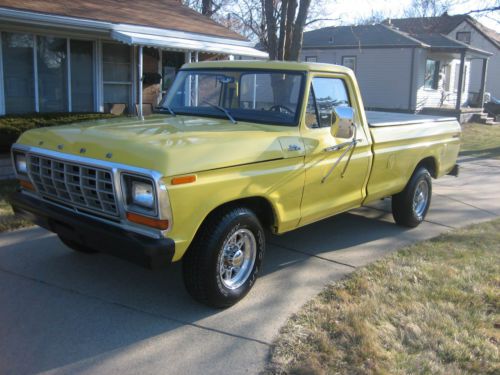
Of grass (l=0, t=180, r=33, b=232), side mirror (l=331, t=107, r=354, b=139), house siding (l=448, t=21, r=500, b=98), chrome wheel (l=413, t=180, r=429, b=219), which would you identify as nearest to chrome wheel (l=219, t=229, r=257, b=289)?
side mirror (l=331, t=107, r=354, b=139)

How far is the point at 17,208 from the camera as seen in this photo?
439 centimetres

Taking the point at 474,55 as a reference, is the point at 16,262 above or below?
below

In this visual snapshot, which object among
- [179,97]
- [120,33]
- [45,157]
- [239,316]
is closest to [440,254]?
[239,316]

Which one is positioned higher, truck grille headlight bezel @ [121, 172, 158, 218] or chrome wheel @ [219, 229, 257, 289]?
truck grille headlight bezel @ [121, 172, 158, 218]

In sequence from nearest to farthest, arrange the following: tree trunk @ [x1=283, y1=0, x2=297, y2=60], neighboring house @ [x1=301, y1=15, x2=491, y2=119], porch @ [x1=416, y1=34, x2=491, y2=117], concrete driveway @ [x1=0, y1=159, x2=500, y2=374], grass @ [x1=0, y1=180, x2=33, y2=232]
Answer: concrete driveway @ [x1=0, y1=159, x2=500, y2=374], grass @ [x1=0, y1=180, x2=33, y2=232], tree trunk @ [x1=283, y1=0, x2=297, y2=60], porch @ [x1=416, y1=34, x2=491, y2=117], neighboring house @ [x1=301, y1=15, x2=491, y2=119]

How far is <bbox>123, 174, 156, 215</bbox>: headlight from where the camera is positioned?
3467 mm

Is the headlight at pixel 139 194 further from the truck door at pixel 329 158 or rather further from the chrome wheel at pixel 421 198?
the chrome wheel at pixel 421 198


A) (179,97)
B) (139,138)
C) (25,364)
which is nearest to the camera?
(25,364)

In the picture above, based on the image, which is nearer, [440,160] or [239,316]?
[239,316]

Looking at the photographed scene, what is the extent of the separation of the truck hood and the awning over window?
7.70 metres

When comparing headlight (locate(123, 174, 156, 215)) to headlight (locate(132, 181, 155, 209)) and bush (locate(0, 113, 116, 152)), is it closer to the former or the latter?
headlight (locate(132, 181, 155, 209))

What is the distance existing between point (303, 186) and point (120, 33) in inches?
341

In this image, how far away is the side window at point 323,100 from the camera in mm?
4812

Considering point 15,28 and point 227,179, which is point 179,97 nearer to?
point 227,179
